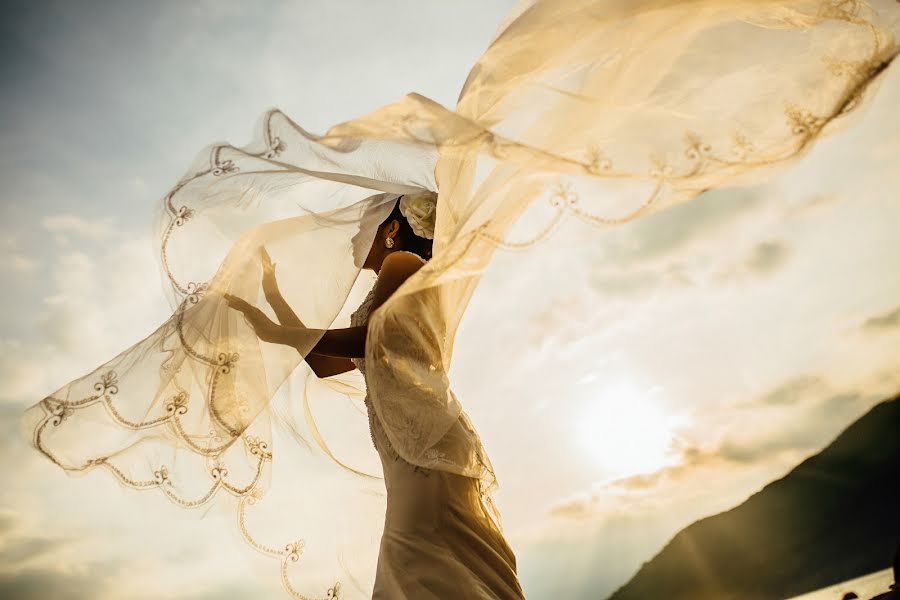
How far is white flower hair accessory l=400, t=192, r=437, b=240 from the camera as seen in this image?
7.27 ft

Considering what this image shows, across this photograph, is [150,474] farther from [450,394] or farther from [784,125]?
[784,125]

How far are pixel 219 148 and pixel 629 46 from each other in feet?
5.26

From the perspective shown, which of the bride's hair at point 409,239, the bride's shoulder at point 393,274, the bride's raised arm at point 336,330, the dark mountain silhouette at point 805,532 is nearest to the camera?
the bride's raised arm at point 336,330

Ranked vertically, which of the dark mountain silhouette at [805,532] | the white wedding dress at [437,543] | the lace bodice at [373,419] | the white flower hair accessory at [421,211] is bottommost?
the dark mountain silhouette at [805,532]

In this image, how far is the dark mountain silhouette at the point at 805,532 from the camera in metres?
21.9

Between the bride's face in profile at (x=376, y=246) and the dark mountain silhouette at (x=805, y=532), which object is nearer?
the bride's face in profile at (x=376, y=246)

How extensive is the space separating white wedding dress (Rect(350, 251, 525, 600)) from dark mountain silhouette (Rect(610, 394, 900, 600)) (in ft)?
74.1

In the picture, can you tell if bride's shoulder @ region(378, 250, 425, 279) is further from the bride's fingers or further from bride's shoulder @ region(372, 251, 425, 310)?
the bride's fingers

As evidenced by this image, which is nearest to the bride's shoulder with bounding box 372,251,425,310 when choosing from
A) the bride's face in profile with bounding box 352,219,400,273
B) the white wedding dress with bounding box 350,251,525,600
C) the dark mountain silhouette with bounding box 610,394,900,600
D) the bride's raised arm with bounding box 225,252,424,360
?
the bride's raised arm with bounding box 225,252,424,360

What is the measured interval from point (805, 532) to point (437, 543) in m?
27.3

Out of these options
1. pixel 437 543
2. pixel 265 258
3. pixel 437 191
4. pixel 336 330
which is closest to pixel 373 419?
pixel 336 330

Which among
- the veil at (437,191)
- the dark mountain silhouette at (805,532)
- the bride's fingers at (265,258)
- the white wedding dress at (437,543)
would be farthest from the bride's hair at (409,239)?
the dark mountain silhouette at (805,532)

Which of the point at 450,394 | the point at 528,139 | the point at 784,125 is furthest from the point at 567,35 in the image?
the point at 450,394

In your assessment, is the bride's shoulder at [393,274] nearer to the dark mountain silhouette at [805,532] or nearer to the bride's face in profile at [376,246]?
the bride's face in profile at [376,246]
